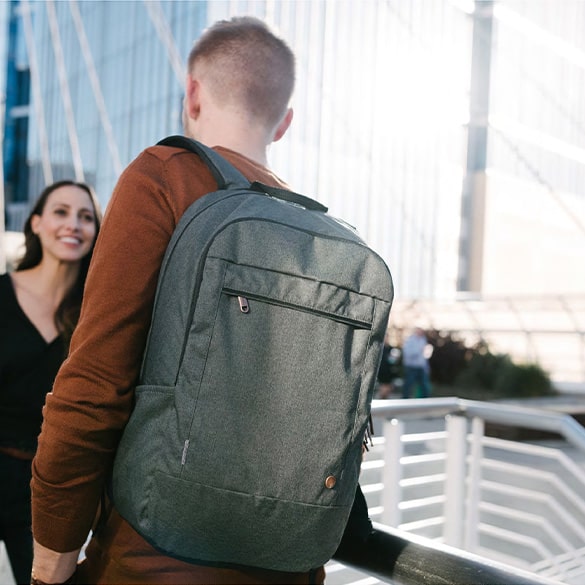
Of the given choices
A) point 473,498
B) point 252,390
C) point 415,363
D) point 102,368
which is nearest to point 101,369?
point 102,368

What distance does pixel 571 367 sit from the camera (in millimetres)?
14734

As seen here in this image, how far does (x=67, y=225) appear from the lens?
6.75 ft

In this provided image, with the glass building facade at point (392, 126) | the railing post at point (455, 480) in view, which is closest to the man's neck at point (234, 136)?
the railing post at point (455, 480)

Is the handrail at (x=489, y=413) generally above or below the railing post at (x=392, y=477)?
above

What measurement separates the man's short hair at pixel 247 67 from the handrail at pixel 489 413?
1230 millimetres

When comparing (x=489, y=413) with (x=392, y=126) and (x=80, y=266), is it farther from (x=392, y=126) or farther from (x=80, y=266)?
(x=392, y=126)

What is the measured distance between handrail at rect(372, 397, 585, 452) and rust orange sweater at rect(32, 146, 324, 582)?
1344mm

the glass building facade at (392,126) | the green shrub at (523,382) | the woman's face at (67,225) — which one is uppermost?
the glass building facade at (392,126)

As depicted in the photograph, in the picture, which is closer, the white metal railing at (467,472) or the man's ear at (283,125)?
the man's ear at (283,125)

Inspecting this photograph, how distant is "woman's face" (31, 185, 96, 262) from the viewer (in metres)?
2.04

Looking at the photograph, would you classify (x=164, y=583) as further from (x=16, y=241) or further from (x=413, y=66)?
(x=413, y=66)

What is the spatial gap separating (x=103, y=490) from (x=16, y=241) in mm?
17227

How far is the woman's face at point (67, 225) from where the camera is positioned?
2045 mm

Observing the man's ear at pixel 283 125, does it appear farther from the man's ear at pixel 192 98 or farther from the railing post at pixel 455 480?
the railing post at pixel 455 480
